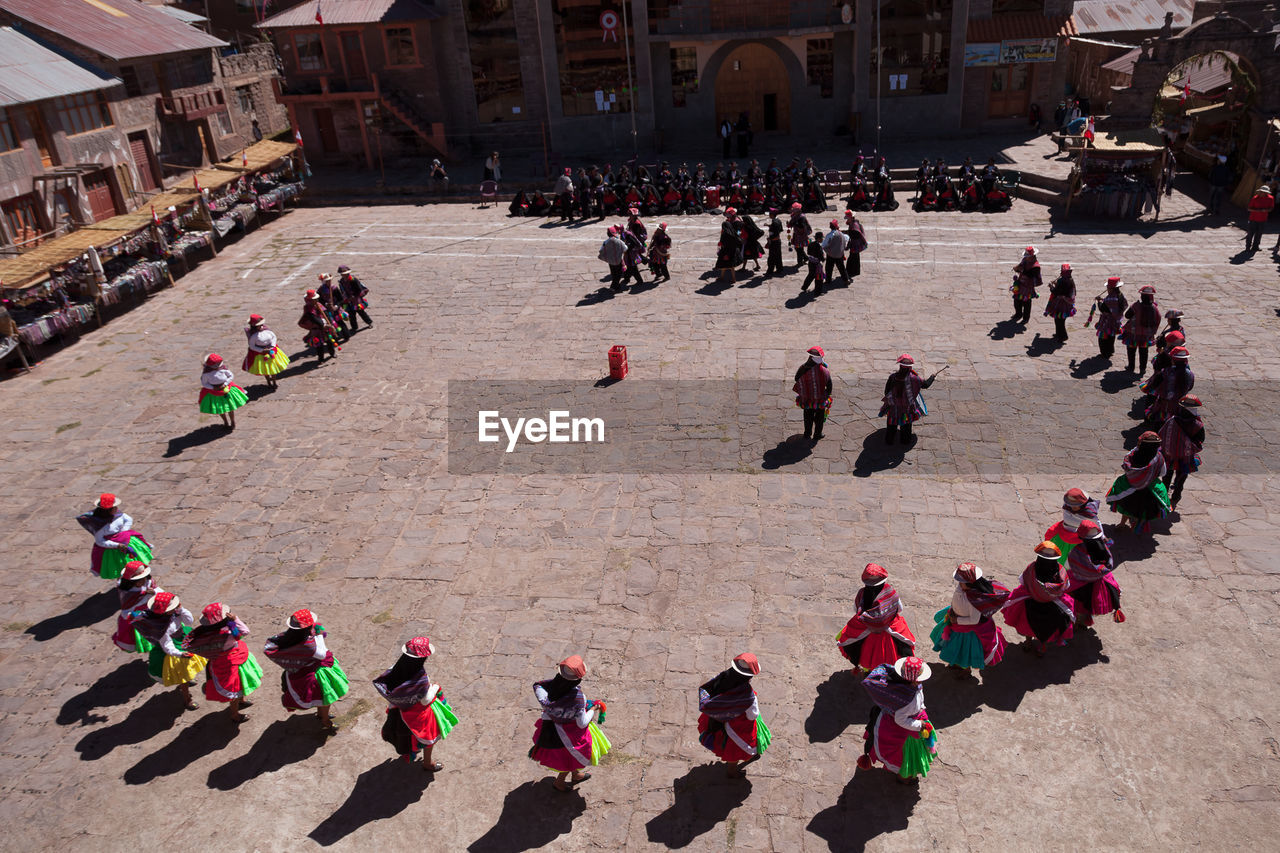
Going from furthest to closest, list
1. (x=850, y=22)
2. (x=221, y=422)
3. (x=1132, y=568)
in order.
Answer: (x=850, y=22) < (x=221, y=422) < (x=1132, y=568)

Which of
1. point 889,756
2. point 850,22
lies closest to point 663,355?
point 889,756

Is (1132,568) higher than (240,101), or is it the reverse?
(240,101)

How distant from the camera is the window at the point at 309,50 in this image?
3189 cm

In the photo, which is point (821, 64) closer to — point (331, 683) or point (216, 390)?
point (216, 390)

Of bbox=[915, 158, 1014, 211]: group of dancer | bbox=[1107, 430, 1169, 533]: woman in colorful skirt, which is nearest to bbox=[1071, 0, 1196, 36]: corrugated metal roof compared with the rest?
bbox=[915, 158, 1014, 211]: group of dancer

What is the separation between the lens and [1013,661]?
891 centimetres

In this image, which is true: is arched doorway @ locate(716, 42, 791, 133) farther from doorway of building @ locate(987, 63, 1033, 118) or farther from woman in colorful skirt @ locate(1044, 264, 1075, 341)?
woman in colorful skirt @ locate(1044, 264, 1075, 341)

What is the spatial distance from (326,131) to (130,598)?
27.8 meters

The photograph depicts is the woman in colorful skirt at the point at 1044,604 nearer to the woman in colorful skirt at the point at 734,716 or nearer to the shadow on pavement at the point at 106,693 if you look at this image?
the woman in colorful skirt at the point at 734,716

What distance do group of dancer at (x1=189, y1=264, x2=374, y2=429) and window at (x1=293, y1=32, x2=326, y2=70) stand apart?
Answer: 17.4 m

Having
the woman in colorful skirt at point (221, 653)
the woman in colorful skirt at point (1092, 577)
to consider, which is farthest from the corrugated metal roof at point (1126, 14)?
the woman in colorful skirt at point (221, 653)

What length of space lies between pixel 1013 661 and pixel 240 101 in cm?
3382

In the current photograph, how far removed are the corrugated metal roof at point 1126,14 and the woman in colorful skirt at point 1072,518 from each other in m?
34.9

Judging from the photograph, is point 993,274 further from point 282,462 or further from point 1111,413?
point 282,462
